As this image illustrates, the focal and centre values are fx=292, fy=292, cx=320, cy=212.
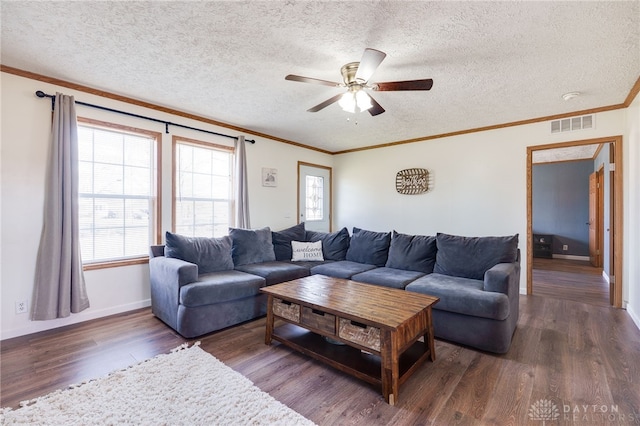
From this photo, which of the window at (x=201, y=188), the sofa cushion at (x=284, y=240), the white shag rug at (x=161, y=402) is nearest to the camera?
the white shag rug at (x=161, y=402)

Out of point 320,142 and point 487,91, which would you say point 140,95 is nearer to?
point 320,142

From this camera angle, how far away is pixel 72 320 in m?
3.02

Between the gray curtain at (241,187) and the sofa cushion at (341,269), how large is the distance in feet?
4.56

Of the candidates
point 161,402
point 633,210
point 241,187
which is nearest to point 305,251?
point 241,187

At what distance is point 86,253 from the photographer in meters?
3.17

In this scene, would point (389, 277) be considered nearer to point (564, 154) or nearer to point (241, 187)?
point (241, 187)

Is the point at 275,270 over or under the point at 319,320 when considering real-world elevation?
over

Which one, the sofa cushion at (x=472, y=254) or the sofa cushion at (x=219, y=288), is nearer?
the sofa cushion at (x=219, y=288)

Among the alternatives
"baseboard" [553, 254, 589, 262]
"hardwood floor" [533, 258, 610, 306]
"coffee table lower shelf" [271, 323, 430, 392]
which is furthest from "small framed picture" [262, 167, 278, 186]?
"baseboard" [553, 254, 589, 262]

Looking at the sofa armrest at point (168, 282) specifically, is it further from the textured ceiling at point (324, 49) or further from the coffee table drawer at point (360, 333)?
the textured ceiling at point (324, 49)

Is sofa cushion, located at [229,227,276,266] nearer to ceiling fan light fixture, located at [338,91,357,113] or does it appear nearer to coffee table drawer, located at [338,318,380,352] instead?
coffee table drawer, located at [338,318,380,352]

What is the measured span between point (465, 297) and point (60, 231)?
12.6ft

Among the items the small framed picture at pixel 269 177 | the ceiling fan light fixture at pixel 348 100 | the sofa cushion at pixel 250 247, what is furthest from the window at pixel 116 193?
the ceiling fan light fixture at pixel 348 100

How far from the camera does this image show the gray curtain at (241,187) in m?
4.44
